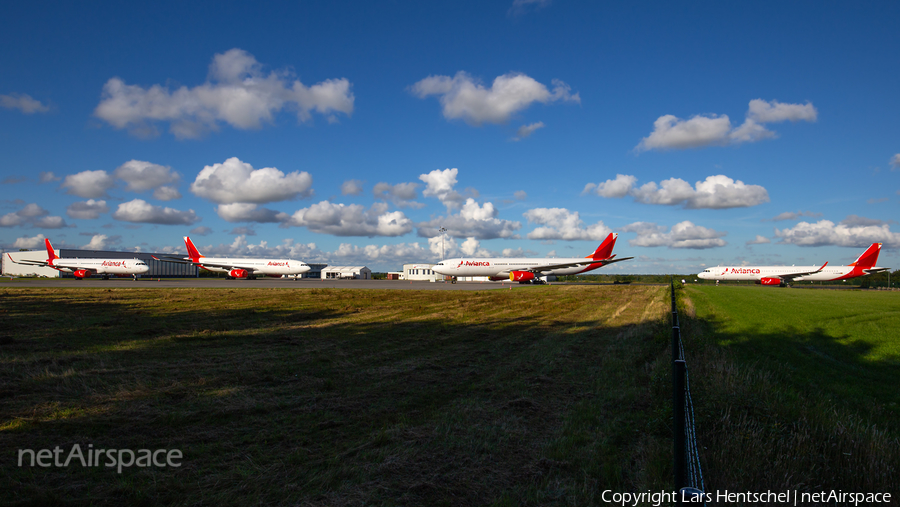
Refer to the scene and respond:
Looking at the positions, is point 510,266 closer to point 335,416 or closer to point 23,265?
point 335,416

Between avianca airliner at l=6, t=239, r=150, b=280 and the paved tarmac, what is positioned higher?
avianca airliner at l=6, t=239, r=150, b=280

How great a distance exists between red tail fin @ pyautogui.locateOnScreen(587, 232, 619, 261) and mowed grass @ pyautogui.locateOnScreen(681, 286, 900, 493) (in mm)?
50599

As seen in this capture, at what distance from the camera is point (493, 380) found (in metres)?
8.66

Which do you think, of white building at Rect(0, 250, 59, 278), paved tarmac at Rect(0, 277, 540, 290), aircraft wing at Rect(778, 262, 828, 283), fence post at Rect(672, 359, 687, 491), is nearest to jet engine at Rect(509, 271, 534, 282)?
paved tarmac at Rect(0, 277, 540, 290)

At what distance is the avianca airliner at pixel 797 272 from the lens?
227 feet

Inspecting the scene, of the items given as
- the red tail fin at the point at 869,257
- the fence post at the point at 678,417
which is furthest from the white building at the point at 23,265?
the red tail fin at the point at 869,257

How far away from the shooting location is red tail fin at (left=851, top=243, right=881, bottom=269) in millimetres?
68125

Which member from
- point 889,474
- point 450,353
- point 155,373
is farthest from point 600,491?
point 155,373
